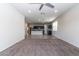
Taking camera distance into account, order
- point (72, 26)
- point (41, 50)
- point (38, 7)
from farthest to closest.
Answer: point (72, 26)
point (38, 7)
point (41, 50)

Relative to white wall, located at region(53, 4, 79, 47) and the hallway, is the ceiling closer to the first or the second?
white wall, located at region(53, 4, 79, 47)

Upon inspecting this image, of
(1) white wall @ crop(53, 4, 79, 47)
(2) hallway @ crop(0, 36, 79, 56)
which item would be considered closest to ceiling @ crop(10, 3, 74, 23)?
(1) white wall @ crop(53, 4, 79, 47)

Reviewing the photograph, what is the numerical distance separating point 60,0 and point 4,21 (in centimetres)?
380

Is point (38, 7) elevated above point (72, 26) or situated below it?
above

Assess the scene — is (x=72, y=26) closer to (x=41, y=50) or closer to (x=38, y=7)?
(x=38, y=7)

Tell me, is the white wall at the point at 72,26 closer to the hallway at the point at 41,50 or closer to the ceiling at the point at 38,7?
the ceiling at the point at 38,7

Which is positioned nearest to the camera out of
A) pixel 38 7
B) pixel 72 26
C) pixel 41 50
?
pixel 41 50

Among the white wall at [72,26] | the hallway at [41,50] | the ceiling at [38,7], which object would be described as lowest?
the hallway at [41,50]

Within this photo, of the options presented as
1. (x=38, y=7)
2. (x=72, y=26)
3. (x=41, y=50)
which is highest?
(x=38, y=7)

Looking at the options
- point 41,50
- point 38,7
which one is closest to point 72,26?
point 38,7

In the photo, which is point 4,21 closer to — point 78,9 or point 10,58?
point 10,58

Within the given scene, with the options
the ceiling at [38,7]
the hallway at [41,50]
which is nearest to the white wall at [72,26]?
the ceiling at [38,7]

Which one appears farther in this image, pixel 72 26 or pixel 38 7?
pixel 72 26

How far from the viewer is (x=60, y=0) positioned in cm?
153
